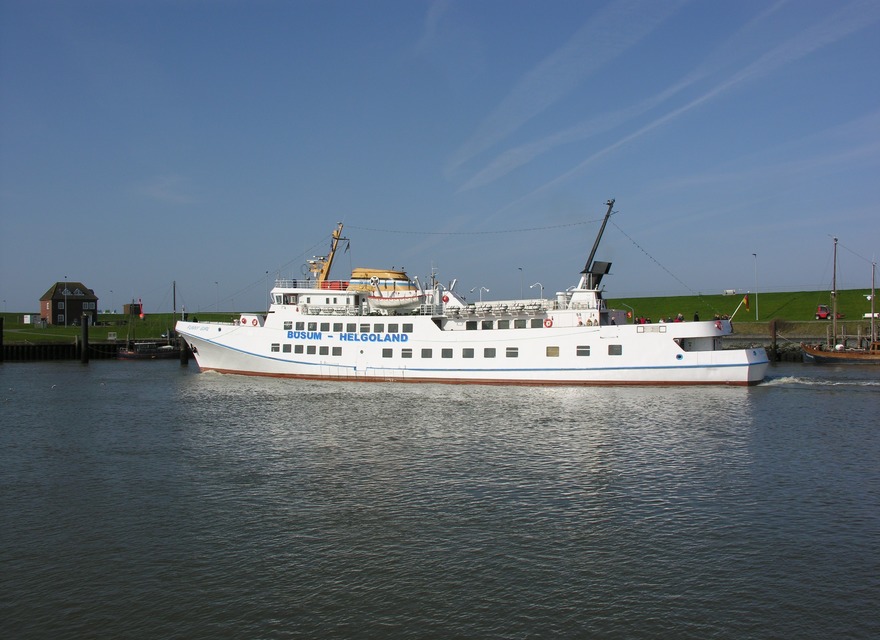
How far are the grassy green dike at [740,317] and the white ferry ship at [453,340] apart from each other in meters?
35.6

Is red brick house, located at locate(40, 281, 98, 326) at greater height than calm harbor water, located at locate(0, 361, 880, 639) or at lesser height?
greater

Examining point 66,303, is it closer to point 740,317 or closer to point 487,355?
point 487,355

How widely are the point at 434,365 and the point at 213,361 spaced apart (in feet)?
53.9

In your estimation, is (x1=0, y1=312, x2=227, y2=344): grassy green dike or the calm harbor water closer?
the calm harbor water

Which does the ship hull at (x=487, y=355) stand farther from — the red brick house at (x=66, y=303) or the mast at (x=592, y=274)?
the red brick house at (x=66, y=303)

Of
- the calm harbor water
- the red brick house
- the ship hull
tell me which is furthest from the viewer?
the red brick house

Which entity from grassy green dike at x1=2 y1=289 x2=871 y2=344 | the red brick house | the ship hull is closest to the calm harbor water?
the ship hull

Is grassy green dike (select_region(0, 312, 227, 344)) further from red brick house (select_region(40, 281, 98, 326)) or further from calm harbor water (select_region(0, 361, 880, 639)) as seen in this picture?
calm harbor water (select_region(0, 361, 880, 639))

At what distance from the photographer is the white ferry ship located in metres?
36.8

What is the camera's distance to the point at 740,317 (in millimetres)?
88000

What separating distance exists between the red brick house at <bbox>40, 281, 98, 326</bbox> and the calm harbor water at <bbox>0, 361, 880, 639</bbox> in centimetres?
8378

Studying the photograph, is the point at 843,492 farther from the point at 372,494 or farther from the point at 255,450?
the point at 255,450

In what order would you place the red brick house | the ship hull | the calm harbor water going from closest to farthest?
1. the calm harbor water
2. the ship hull
3. the red brick house

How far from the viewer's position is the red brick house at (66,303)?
101 metres
